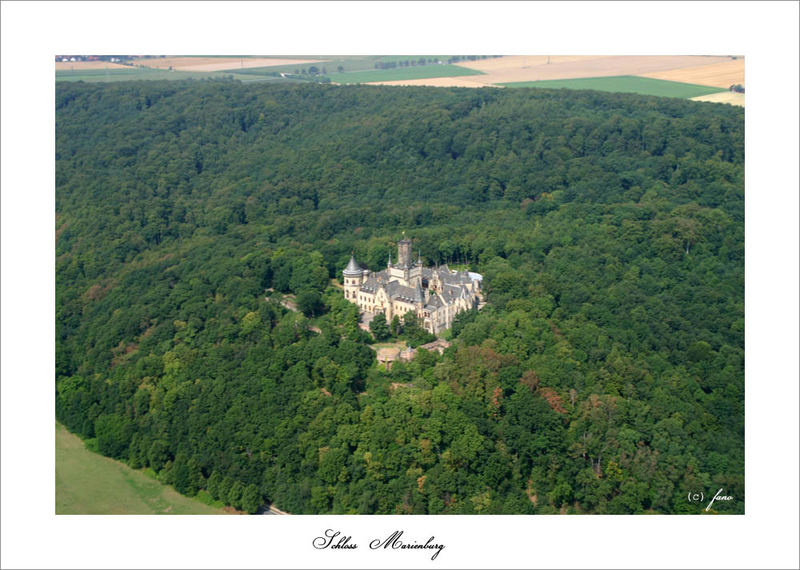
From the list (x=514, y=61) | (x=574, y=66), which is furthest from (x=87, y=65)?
(x=574, y=66)

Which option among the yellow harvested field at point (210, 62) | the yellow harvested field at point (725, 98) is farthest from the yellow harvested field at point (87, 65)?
the yellow harvested field at point (725, 98)

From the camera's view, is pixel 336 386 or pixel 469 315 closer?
pixel 336 386

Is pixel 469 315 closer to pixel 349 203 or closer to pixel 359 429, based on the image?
pixel 359 429

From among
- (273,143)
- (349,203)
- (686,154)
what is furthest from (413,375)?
(273,143)

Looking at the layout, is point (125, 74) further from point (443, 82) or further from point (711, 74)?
point (711, 74)

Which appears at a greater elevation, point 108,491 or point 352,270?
point 352,270

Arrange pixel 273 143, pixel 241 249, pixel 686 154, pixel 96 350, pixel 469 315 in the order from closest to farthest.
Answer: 1. pixel 469 315
2. pixel 96 350
3. pixel 241 249
4. pixel 686 154
5. pixel 273 143

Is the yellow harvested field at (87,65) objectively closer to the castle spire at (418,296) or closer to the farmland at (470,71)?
the farmland at (470,71)
